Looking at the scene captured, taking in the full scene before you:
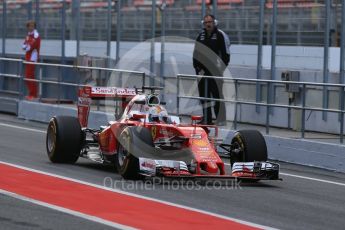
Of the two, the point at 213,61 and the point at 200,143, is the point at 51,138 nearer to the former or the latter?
the point at 200,143

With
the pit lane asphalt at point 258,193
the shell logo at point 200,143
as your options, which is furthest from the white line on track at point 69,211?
the shell logo at point 200,143

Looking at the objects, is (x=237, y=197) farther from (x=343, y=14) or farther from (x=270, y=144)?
(x=343, y=14)

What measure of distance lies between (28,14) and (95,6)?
3536 millimetres

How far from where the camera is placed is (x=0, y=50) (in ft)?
104

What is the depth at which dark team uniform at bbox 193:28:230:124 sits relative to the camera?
19141mm

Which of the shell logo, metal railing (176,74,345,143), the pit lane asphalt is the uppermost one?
metal railing (176,74,345,143)

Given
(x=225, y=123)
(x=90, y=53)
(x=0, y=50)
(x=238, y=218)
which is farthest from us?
(x=0, y=50)

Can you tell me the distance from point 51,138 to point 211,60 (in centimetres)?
588

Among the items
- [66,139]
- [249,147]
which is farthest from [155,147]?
[66,139]

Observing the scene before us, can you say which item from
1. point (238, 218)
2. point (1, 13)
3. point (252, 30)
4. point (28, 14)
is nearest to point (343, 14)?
point (252, 30)

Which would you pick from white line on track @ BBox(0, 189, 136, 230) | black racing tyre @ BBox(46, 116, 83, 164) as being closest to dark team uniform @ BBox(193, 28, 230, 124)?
black racing tyre @ BBox(46, 116, 83, 164)

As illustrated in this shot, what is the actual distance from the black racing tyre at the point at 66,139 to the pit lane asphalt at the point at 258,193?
169mm

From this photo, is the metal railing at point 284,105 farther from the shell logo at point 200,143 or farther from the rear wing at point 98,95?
the shell logo at point 200,143

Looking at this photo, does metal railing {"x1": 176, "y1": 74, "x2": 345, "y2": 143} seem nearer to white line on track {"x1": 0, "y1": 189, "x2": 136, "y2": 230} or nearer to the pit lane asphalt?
the pit lane asphalt
